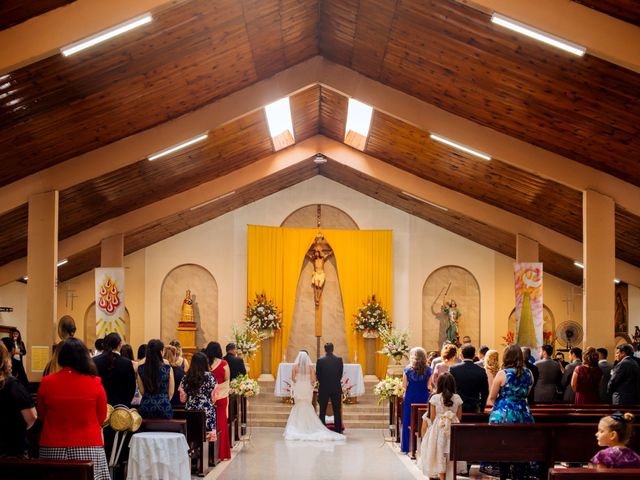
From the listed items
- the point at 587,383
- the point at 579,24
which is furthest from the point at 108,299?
the point at 579,24

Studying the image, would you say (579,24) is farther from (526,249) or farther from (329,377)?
(526,249)

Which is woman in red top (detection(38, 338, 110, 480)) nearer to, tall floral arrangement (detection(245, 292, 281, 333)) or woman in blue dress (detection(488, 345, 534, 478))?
woman in blue dress (detection(488, 345, 534, 478))

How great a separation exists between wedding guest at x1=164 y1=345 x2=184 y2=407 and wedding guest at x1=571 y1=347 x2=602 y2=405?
5027 mm

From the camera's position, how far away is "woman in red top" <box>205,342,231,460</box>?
1145 centimetres

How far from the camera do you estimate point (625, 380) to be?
11.2 meters

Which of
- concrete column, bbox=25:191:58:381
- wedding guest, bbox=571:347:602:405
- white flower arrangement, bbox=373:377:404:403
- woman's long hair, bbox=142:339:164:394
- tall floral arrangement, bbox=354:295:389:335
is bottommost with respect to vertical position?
white flower arrangement, bbox=373:377:404:403

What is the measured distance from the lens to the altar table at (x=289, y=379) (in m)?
17.5

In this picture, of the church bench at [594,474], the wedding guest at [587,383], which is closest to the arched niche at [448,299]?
the wedding guest at [587,383]

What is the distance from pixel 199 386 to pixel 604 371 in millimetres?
5412

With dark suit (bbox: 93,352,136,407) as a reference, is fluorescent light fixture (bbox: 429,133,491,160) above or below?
above

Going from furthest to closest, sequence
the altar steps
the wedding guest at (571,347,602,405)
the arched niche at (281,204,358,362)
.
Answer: the arched niche at (281,204,358,362) → the altar steps → the wedding guest at (571,347,602,405)

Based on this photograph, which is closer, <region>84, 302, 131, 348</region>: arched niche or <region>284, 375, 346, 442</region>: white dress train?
<region>284, 375, 346, 442</region>: white dress train

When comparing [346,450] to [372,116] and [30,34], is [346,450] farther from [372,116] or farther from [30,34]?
[30,34]

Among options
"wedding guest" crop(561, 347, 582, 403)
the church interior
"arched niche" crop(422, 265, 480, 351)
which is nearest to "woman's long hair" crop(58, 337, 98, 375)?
the church interior
